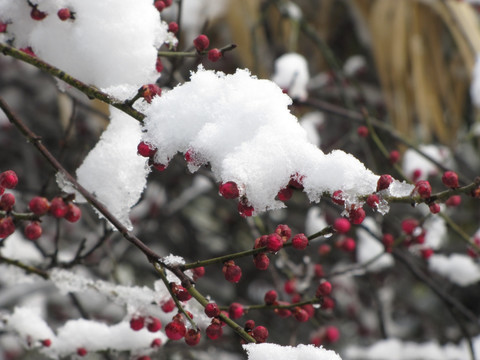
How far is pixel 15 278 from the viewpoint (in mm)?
1282

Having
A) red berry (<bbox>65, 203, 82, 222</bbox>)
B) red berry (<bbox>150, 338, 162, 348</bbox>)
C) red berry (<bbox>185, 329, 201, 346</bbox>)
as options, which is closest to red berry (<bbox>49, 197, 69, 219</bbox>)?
red berry (<bbox>65, 203, 82, 222</bbox>)

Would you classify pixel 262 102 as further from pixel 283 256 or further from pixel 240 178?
pixel 283 256

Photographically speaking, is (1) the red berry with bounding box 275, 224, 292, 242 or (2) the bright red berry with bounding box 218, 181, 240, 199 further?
(1) the red berry with bounding box 275, 224, 292, 242

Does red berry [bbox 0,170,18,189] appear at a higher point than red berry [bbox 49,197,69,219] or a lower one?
higher

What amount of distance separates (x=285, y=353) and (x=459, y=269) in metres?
1.27

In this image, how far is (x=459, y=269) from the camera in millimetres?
1817

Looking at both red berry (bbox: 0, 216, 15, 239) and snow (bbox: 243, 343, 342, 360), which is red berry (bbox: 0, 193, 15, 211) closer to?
red berry (bbox: 0, 216, 15, 239)

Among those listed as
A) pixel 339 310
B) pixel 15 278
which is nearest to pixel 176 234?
pixel 339 310

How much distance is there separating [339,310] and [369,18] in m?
1.56

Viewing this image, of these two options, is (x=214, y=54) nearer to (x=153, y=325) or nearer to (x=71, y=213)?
(x=71, y=213)

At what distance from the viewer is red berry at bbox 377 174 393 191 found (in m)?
0.73

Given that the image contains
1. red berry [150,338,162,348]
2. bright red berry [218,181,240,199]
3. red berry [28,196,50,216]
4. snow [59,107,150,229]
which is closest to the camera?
bright red berry [218,181,240,199]

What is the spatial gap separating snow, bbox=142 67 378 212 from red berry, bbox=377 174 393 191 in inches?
0.5

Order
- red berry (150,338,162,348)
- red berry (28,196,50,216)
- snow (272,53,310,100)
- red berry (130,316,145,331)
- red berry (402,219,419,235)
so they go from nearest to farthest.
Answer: red berry (28,196,50,216) < red berry (130,316,145,331) < red berry (150,338,162,348) < red berry (402,219,419,235) < snow (272,53,310,100)
